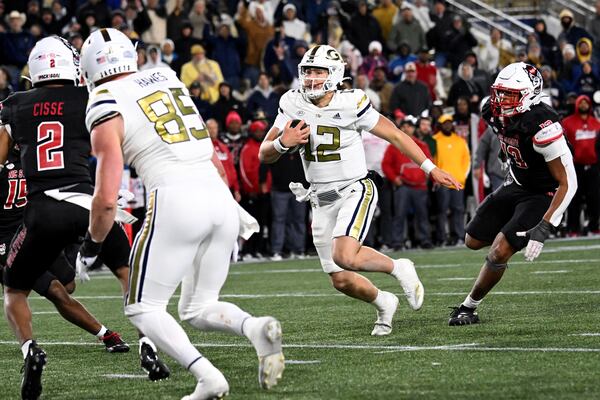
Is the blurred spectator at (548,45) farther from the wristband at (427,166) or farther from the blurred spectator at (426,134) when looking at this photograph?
the wristband at (427,166)

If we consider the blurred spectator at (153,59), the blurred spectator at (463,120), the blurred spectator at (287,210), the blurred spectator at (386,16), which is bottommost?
the blurred spectator at (287,210)

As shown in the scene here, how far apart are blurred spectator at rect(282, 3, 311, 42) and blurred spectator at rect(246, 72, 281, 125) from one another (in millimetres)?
2081

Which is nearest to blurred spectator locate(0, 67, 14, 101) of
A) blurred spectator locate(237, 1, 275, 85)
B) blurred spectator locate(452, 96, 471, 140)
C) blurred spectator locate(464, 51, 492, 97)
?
blurred spectator locate(237, 1, 275, 85)

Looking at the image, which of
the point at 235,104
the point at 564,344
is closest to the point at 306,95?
the point at 564,344

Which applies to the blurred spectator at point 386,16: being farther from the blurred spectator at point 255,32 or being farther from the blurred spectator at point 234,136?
the blurred spectator at point 234,136

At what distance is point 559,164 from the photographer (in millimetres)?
7820

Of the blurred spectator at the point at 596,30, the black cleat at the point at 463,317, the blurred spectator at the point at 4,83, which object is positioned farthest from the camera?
the blurred spectator at the point at 596,30

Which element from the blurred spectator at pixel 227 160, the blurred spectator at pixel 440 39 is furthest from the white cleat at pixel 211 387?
the blurred spectator at pixel 440 39

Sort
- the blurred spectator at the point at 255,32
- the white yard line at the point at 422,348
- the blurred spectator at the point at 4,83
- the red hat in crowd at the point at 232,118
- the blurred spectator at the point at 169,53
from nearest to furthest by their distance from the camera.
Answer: the white yard line at the point at 422,348 → the blurred spectator at the point at 4,83 → the red hat in crowd at the point at 232,118 → the blurred spectator at the point at 169,53 → the blurred spectator at the point at 255,32

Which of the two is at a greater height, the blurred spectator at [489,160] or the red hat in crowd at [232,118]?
the red hat in crowd at [232,118]

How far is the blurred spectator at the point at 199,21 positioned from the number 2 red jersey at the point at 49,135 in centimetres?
1220

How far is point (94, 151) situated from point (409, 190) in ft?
37.6

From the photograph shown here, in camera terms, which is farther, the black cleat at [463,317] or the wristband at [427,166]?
the black cleat at [463,317]

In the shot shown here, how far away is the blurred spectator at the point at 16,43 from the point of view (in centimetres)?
1689
